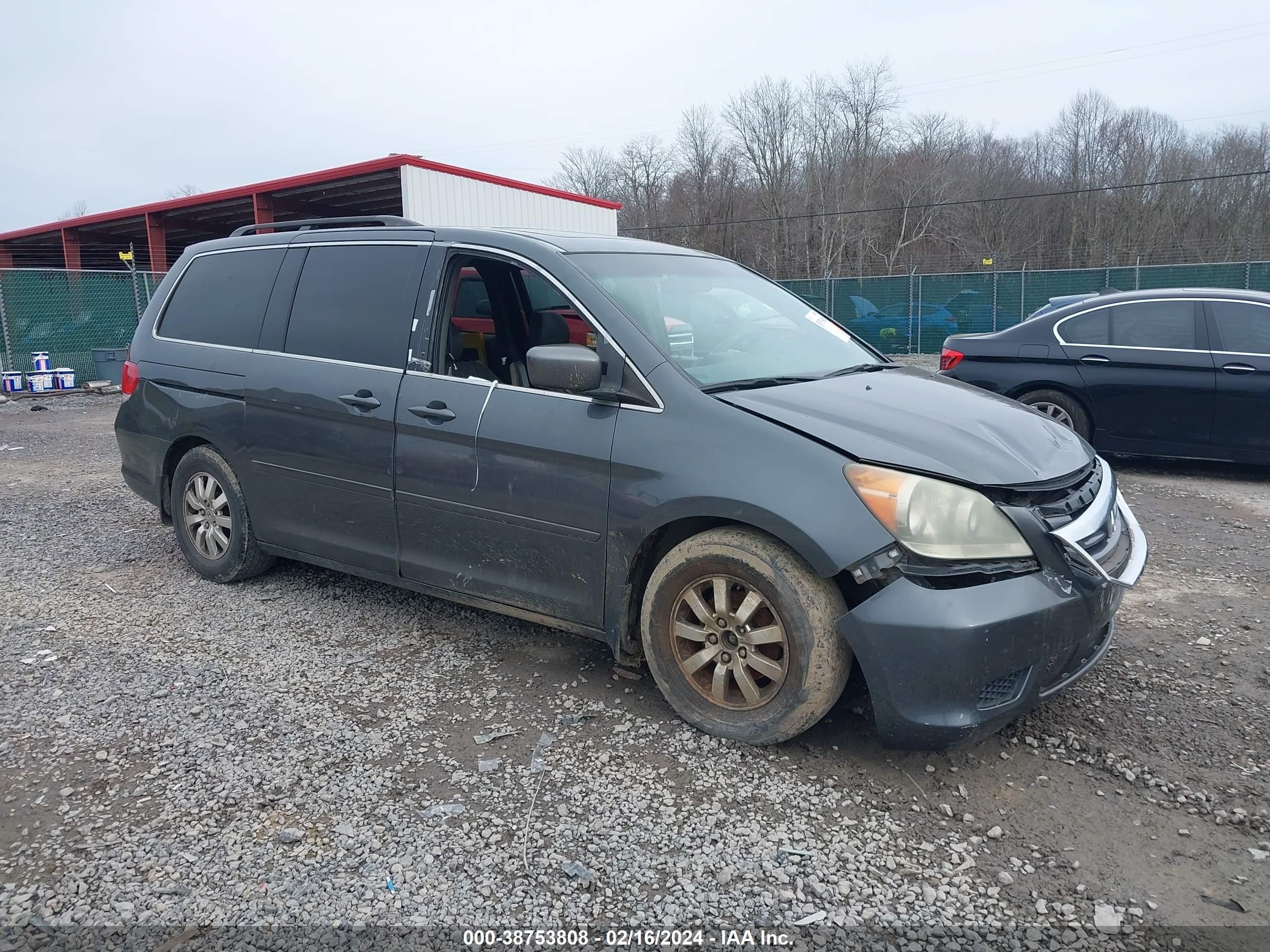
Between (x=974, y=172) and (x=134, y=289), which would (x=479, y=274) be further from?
(x=974, y=172)

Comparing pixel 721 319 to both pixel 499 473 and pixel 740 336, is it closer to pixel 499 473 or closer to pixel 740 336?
pixel 740 336

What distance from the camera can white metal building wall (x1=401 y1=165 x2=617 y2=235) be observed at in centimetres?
1827

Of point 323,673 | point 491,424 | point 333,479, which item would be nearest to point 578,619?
point 491,424

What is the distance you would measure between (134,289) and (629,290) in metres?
18.2

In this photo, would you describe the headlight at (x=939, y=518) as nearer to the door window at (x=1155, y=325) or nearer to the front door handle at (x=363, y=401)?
the front door handle at (x=363, y=401)

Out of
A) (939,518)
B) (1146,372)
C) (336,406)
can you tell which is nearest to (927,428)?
(939,518)

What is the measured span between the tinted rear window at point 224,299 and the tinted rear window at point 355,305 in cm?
31

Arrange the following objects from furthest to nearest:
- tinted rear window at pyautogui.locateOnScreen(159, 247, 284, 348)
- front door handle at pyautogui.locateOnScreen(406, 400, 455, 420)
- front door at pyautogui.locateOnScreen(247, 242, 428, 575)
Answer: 1. tinted rear window at pyautogui.locateOnScreen(159, 247, 284, 348)
2. front door at pyautogui.locateOnScreen(247, 242, 428, 575)
3. front door handle at pyautogui.locateOnScreen(406, 400, 455, 420)

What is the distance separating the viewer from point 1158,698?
3625 millimetres

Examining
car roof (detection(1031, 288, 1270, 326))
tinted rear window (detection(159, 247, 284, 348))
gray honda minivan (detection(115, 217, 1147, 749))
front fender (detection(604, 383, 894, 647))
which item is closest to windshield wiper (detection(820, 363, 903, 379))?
gray honda minivan (detection(115, 217, 1147, 749))

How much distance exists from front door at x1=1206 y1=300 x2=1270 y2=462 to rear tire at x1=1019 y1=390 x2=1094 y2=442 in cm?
96

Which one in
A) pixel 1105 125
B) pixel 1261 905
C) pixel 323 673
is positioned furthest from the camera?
pixel 1105 125

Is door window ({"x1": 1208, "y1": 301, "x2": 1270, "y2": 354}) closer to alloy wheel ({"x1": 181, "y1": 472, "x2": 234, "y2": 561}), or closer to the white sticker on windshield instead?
the white sticker on windshield

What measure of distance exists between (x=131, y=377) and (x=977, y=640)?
4.92m
